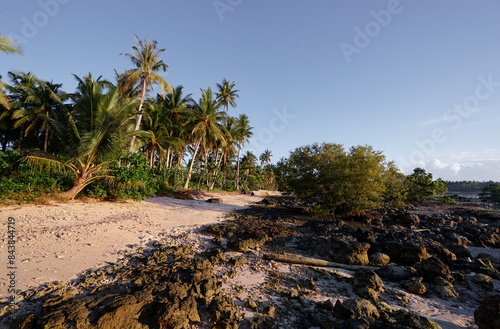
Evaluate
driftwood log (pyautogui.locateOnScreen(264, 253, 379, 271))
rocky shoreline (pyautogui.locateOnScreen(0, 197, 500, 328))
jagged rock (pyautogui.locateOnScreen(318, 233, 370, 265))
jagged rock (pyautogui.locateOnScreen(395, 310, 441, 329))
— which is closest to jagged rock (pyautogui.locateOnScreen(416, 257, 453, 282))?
rocky shoreline (pyautogui.locateOnScreen(0, 197, 500, 328))

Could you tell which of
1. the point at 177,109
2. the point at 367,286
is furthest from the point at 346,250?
the point at 177,109

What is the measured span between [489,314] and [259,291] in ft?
11.5

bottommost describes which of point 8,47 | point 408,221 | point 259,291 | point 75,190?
point 259,291

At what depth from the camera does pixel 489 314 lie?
9.66 ft

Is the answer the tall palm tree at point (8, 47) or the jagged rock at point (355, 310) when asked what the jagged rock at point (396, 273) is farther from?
the tall palm tree at point (8, 47)

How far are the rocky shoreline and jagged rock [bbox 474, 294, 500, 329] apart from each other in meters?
0.02

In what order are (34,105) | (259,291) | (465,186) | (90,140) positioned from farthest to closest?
(465,186), (34,105), (90,140), (259,291)

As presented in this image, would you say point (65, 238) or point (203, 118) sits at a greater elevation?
point (203, 118)

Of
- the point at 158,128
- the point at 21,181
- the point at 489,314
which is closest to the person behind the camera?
the point at 489,314

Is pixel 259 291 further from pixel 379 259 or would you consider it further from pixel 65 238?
pixel 65 238

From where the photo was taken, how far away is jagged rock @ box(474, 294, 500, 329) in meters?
2.85

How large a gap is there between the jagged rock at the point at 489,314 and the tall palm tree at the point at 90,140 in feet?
44.4

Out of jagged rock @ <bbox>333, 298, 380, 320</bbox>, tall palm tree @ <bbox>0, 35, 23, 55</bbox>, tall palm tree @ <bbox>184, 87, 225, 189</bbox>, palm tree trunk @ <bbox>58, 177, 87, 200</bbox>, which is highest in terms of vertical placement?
tall palm tree @ <bbox>184, 87, 225, 189</bbox>

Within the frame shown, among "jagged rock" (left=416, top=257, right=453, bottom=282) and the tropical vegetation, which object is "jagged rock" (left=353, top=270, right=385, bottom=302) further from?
the tropical vegetation
